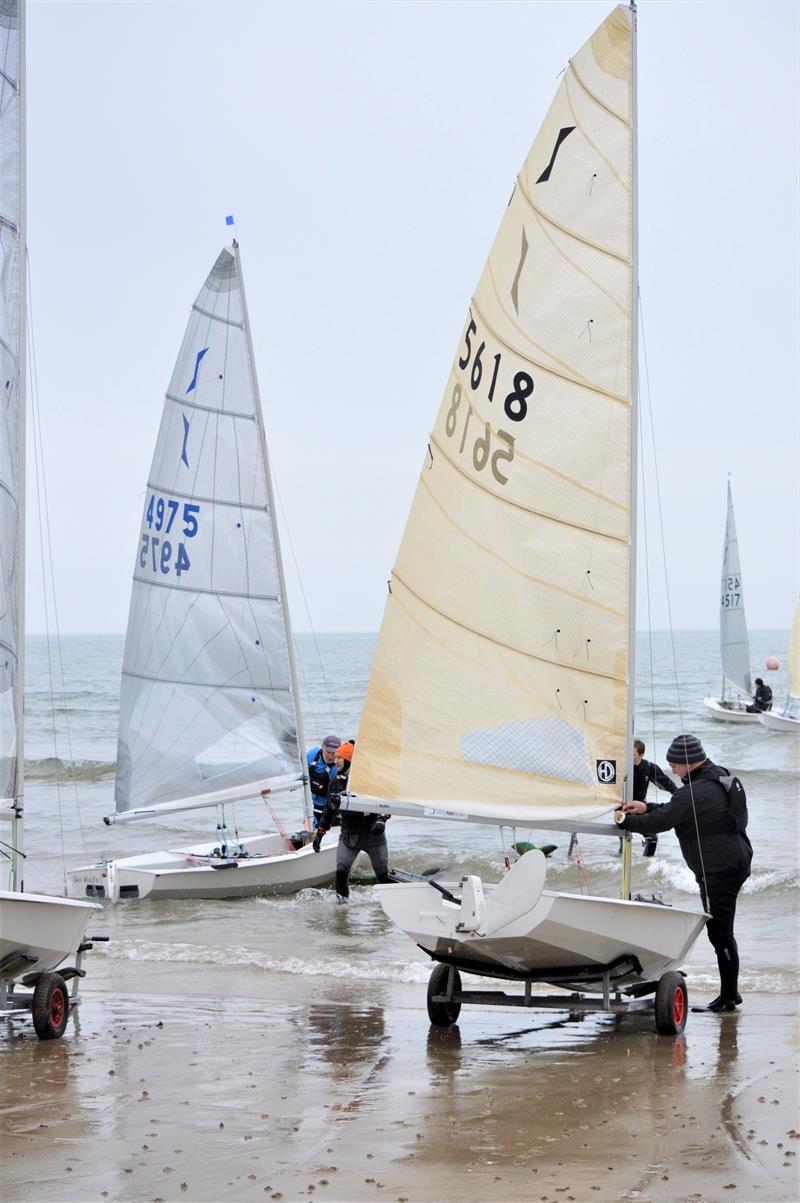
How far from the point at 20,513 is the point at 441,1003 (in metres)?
3.38

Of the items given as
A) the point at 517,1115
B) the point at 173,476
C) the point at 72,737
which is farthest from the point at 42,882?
the point at 72,737

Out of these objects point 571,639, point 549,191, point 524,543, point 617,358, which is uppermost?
point 549,191

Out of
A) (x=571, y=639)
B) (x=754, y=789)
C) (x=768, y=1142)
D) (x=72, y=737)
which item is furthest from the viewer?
(x=72, y=737)

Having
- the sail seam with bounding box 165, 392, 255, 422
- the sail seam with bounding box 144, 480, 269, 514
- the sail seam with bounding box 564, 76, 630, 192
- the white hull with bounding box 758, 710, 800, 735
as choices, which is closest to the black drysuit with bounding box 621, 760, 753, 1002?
the sail seam with bounding box 564, 76, 630, 192

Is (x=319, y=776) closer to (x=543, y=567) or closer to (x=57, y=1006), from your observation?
(x=57, y=1006)

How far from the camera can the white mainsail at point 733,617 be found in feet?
136

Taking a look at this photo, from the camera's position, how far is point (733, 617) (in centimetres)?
4222

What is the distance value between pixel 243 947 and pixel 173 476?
5.19 meters

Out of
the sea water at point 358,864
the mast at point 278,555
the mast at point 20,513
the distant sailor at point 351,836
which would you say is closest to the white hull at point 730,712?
the sea water at point 358,864

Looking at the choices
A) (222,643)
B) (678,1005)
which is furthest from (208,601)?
(678,1005)

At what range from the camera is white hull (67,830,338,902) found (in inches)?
518

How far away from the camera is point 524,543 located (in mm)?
7633

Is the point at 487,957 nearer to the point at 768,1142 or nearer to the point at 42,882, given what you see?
the point at 768,1142

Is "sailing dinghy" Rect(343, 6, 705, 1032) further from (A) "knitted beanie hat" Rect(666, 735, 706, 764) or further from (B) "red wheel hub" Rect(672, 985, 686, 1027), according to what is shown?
(A) "knitted beanie hat" Rect(666, 735, 706, 764)
